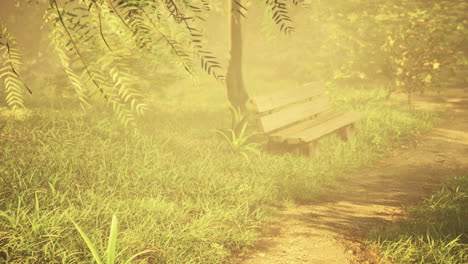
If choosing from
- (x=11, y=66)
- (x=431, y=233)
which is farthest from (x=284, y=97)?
(x=11, y=66)

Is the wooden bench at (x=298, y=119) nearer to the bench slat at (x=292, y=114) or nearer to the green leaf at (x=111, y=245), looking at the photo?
the bench slat at (x=292, y=114)

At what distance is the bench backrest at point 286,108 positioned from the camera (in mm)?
5102

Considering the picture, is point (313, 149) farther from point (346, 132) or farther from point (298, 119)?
point (346, 132)

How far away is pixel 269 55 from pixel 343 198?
34.5 ft

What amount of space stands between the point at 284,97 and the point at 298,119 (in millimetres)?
460

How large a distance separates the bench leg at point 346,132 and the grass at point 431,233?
7.51ft

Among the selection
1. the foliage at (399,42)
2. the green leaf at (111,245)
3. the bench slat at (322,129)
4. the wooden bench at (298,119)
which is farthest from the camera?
the foliage at (399,42)

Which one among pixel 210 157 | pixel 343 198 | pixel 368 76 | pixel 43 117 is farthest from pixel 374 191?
pixel 368 76

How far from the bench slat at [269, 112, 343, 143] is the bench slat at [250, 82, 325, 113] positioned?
15.8 inches

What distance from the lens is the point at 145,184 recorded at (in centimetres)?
393

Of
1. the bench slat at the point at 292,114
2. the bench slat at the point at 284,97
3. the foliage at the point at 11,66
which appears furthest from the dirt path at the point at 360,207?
the foliage at the point at 11,66

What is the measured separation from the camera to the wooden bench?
5066 millimetres

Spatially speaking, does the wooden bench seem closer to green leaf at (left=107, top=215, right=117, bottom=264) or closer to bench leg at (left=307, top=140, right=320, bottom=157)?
bench leg at (left=307, top=140, right=320, bottom=157)

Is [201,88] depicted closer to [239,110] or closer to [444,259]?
[239,110]
